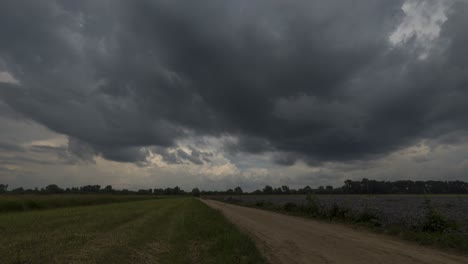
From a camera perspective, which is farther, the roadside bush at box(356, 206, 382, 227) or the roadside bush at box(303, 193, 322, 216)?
the roadside bush at box(303, 193, 322, 216)

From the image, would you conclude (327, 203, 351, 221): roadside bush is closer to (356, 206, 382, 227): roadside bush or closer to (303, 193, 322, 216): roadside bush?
(356, 206, 382, 227): roadside bush

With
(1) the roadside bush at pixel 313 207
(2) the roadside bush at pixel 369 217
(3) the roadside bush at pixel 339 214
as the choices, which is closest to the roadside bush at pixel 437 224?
(2) the roadside bush at pixel 369 217

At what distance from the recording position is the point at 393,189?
19588 cm

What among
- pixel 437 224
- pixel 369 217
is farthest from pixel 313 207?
pixel 437 224

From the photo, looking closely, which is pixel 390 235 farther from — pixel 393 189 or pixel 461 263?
pixel 393 189

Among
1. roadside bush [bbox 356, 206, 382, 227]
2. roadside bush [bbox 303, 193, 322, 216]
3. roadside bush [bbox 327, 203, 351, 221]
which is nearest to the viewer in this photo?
roadside bush [bbox 356, 206, 382, 227]

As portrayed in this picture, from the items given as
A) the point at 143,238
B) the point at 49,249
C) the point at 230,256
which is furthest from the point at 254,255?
the point at 49,249

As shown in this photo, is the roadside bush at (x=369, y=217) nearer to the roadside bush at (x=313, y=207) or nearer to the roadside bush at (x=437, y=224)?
the roadside bush at (x=437, y=224)

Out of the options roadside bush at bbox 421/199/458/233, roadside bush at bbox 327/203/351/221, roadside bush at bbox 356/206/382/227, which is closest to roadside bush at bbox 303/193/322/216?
roadside bush at bbox 327/203/351/221

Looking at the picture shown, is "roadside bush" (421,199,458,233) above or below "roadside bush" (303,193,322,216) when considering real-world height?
below

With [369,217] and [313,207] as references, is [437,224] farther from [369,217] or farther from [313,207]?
[313,207]

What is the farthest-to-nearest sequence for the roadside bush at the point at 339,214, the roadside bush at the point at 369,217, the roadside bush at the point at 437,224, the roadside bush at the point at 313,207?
the roadside bush at the point at 313,207, the roadside bush at the point at 339,214, the roadside bush at the point at 369,217, the roadside bush at the point at 437,224

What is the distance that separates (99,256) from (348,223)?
23971mm

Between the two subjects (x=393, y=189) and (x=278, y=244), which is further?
(x=393, y=189)
